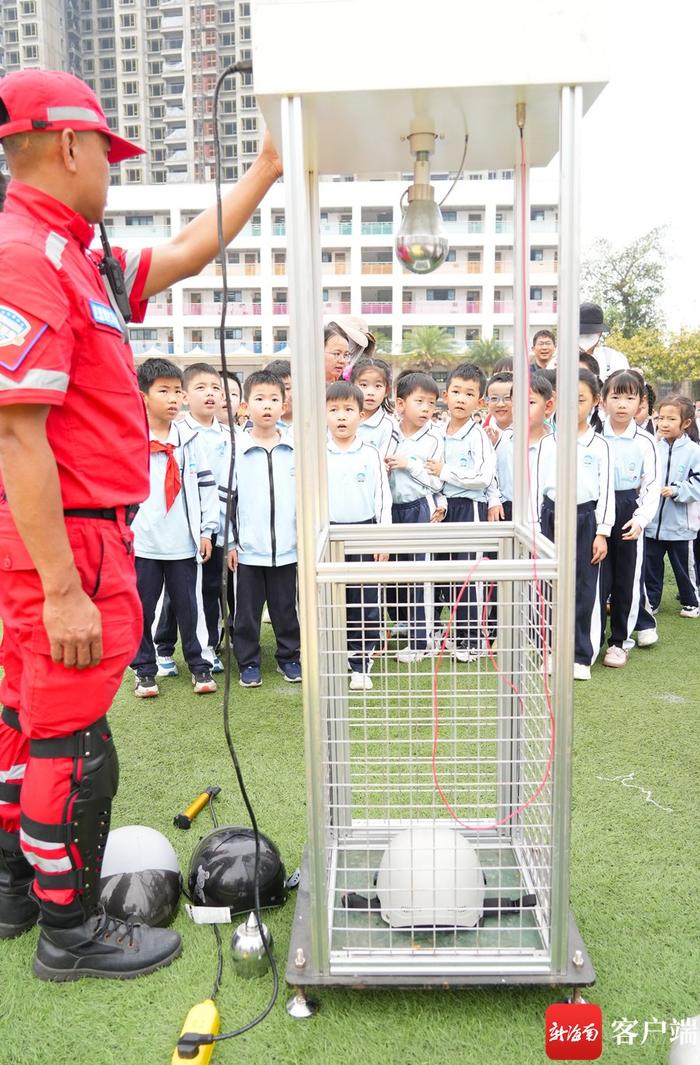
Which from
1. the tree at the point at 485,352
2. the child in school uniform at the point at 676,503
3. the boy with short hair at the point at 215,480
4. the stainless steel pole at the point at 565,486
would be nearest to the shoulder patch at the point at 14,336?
the stainless steel pole at the point at 565,486

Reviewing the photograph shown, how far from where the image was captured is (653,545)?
5.53 metres

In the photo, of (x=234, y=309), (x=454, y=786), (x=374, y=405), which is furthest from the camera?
(x=234, y=309)

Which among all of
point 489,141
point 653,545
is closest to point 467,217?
point 653,545

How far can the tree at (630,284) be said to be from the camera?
1583 inches

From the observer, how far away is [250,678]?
425 centimetres

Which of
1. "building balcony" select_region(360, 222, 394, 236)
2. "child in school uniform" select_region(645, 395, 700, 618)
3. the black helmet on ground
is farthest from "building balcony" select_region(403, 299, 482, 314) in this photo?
the black helmet on ground

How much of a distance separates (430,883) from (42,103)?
1989 mm

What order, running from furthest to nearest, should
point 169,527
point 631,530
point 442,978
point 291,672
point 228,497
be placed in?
point 631,530 < point 291,672 < point 169,527 < point 228,497 < point 442,978

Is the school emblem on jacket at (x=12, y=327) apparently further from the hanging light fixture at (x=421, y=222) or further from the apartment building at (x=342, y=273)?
the apartment building at (x=342, y=273)

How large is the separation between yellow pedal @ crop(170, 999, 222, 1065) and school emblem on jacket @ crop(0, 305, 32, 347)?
1.49m

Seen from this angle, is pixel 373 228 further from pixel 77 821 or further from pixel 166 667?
pixel 77 821

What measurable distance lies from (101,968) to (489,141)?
88.3 inches

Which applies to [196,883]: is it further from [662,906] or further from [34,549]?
[662,906]

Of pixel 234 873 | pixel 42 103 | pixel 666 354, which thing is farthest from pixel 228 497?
pixel 666 354
